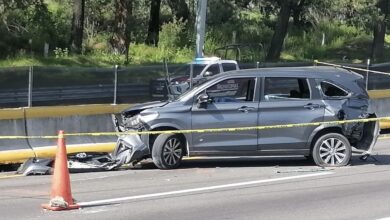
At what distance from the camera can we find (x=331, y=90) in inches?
523

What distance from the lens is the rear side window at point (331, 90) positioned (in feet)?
43.4

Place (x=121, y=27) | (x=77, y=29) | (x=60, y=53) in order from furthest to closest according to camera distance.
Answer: (x=77, y=29) → (x=60, y=53) → (x=121, y=27)

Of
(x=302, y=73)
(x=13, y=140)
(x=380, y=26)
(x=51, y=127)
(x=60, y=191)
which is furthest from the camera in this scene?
(x=380, y=26)

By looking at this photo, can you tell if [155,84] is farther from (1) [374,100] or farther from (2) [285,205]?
(2) [285,205]

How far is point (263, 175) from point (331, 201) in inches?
103

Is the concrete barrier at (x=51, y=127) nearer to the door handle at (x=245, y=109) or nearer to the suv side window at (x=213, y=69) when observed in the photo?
the door handle at (x=245, y=109)

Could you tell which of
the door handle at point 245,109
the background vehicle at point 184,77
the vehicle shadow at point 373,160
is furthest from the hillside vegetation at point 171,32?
the door handle at point 245,109

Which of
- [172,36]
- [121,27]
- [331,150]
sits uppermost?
[121,27]

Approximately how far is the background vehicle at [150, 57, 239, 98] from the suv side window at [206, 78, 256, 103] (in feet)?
9.13

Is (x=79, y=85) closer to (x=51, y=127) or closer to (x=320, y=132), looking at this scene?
(x=51, y=127)

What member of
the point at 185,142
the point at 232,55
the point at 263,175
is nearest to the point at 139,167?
the point at 185,142

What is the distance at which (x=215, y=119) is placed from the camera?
12906 mm

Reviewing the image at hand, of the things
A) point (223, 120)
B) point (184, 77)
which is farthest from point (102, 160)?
point (184, 77)

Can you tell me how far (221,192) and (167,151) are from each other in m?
2.52
